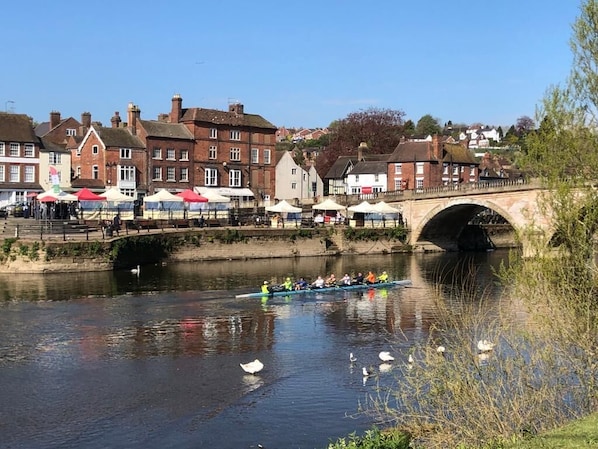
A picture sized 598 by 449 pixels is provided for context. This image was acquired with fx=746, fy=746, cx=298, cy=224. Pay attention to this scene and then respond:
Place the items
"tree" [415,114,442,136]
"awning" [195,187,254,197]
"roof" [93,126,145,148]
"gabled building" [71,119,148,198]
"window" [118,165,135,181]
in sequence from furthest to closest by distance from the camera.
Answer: "tree" [415,114,442,136], "awning" [195,187,254,197], "roof" [93,126,145,148], "window" [118,165,135,181], "gabled building" [71,119,148,198]

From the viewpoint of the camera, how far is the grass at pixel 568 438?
40.8ft

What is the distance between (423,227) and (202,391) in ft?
162

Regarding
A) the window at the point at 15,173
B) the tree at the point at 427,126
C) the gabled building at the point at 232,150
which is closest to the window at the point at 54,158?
the window at the point at 15,173

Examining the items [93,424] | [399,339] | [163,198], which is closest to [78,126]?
[163,198]

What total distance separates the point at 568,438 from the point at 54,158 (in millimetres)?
62783

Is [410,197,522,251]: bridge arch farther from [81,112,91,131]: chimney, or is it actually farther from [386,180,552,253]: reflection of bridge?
[81,112,91,131]: chimney

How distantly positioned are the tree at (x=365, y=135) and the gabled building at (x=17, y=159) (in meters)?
53.5

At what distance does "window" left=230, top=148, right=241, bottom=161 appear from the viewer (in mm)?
78000

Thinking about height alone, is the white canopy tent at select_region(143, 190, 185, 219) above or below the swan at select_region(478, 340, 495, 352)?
above

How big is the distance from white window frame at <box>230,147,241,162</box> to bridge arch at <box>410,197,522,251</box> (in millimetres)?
20598

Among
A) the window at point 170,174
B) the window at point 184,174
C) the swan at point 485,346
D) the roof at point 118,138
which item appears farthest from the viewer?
the window at point 184,174

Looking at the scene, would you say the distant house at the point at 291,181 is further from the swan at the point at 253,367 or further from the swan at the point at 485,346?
the swan at the point at 485,346

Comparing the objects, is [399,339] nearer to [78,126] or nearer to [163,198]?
[163,198]

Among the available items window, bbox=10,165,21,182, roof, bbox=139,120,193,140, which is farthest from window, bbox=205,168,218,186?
window, bbox=10,165,21,182
